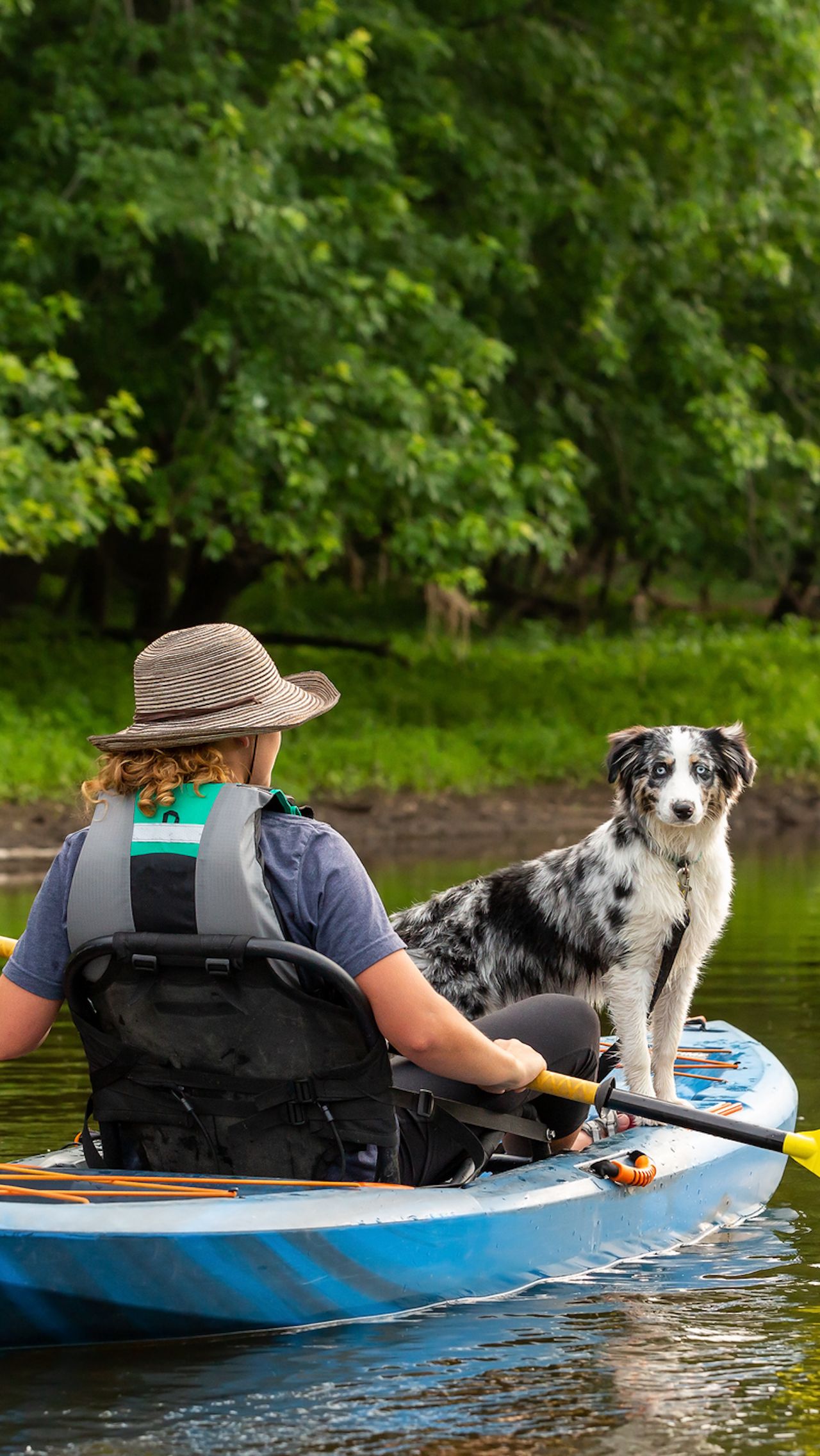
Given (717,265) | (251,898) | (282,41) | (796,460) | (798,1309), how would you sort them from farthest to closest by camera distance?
(717,265)
(796,460)
(282,41)
(798,1309)
(251,898)

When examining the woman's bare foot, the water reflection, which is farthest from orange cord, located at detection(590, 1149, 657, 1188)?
the water reflection

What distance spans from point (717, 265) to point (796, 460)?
270 cm

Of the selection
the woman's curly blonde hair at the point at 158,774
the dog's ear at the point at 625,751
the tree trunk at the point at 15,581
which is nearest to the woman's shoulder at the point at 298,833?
the woman's curly blonde hair at the point at 158,774

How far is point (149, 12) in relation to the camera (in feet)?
55.2

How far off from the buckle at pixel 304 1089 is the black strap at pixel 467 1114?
0.59 feet

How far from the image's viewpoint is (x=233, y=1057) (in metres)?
4.31

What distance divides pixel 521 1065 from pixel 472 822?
11999mm

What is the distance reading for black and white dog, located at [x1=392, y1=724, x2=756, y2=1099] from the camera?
19.1 feet

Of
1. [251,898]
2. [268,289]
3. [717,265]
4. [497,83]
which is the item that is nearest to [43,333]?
[268,289]

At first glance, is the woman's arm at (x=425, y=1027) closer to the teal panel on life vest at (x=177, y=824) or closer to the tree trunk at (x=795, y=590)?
the teal panel on life vest at (x=177, y=824)

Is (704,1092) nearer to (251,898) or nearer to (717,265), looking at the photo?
(251,898)

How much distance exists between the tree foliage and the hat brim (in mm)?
9706

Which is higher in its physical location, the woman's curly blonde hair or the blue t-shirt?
the woman's curly blonde hair

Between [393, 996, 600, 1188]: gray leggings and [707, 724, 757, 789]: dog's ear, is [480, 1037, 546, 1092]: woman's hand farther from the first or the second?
[707, 724, 757, 789]: dog's ear
